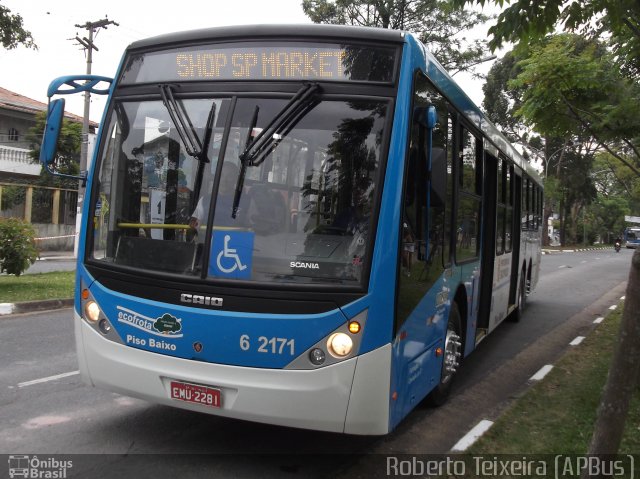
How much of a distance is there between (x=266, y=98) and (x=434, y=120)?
1152 millimetres

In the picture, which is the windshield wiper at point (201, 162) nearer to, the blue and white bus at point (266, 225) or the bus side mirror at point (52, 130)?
the blue and white bus at point (266, 225)

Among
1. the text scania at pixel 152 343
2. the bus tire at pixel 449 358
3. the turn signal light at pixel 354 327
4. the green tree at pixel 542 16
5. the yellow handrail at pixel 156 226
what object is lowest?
the bus tire at pixel 449 358

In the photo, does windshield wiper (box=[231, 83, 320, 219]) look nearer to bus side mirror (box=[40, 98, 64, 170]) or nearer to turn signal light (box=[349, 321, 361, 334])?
turn signal light (box=[349, 321, 361, 334])

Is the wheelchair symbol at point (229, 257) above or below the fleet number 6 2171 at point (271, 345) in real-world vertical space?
above

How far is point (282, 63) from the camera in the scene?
385 cm

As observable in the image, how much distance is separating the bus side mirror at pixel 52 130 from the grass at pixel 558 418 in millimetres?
3777

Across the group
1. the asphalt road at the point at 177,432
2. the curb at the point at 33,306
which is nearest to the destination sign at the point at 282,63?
the asphalt road at the point at 177,432

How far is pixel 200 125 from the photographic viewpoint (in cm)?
388

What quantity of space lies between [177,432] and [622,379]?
311 centimetres

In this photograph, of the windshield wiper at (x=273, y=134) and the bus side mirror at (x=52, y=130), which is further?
the bus side mirror at (x=52, y=130)

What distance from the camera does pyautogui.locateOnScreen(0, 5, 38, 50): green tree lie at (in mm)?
12547

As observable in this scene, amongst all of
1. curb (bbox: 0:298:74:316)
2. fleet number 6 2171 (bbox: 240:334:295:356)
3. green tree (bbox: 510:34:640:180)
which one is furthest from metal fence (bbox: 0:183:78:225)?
fleet number 6 2171 (bbox: 240:334:295:356)

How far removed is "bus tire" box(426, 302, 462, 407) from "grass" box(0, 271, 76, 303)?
7628mm

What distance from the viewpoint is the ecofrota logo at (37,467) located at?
3.65m
